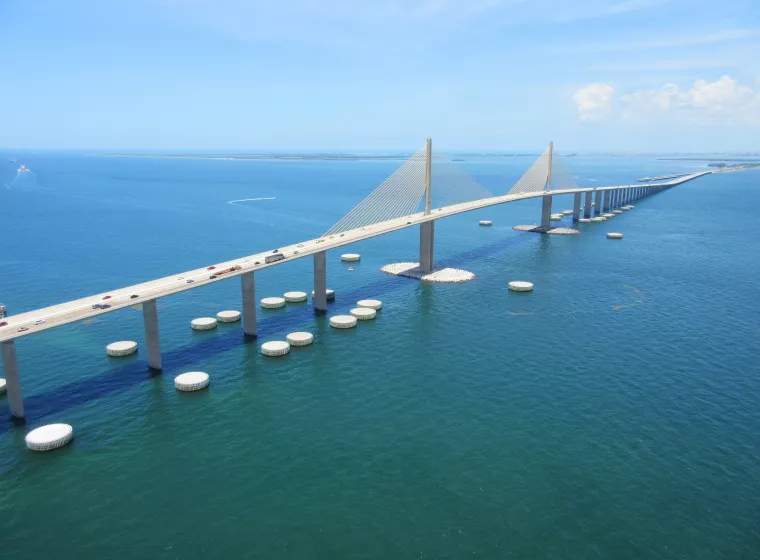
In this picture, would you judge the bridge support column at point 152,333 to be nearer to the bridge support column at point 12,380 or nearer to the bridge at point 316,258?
the bridge at point 316,258

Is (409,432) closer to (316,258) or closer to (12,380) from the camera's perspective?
(12,380)

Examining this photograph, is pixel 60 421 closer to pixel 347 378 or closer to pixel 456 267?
pixel 347 378

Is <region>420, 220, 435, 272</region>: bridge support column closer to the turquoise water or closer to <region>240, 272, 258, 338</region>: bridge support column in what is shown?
the turquoise water

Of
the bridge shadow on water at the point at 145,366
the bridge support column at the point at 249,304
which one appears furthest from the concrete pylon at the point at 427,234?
the bridge support column at the point at 249,304

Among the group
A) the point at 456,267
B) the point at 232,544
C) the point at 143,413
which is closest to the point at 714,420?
the point at 232,544

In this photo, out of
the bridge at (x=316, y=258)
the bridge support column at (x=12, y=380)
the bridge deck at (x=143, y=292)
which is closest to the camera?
the bridge support column at (x=12, y=380)

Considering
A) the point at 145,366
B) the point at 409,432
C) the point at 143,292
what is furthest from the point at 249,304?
the point at 409,432
